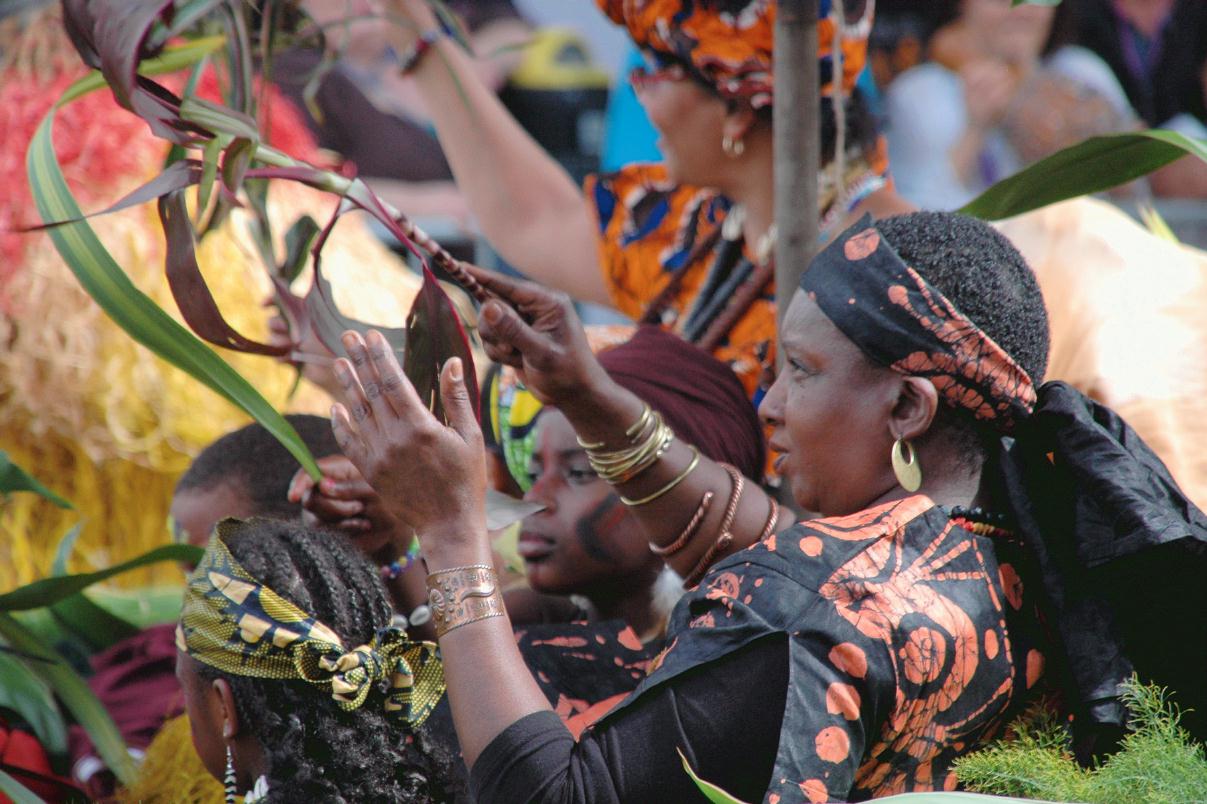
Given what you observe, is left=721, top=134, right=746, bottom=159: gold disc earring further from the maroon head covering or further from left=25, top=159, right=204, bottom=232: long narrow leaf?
left=25, top=159, right=204, bottom=232: long narrow leaf

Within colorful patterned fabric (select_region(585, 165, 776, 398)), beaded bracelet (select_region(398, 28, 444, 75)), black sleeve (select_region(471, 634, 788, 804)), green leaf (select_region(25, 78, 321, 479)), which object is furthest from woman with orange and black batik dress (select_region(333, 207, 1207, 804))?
beaded bracelet (select_region(398, 28, 444, 75))

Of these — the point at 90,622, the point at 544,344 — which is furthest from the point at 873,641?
the point at 90,622

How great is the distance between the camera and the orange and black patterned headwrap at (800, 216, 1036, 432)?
4.89 ft

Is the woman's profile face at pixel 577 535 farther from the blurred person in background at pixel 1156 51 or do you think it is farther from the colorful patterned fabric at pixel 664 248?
the blurred person in background at pixel 1156 51

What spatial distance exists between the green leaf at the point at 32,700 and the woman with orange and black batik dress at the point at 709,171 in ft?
3.80

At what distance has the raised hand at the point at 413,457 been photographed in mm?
1402

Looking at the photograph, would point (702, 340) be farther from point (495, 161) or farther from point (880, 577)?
point (880, 577)

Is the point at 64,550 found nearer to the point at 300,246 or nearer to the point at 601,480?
the point at 300,246

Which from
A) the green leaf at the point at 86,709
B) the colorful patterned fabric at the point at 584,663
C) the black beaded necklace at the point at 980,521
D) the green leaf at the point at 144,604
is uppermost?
the black beaded necklace at the point at 980,521

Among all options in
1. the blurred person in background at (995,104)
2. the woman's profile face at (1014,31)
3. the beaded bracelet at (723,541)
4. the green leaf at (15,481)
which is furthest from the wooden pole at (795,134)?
the woman's profile face at (1014,31)

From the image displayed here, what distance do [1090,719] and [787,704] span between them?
1.16ft

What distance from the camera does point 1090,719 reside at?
1437 mm

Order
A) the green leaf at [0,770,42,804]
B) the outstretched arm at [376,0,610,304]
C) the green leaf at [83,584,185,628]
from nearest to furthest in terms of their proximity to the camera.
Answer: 1. the green leaf at [0,770,42,804]
2. the green leaf at [83,584,185,628]
3. the outstretched arm at [376,0,610,304]

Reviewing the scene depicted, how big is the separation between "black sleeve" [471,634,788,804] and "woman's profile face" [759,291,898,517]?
0.30 metres
